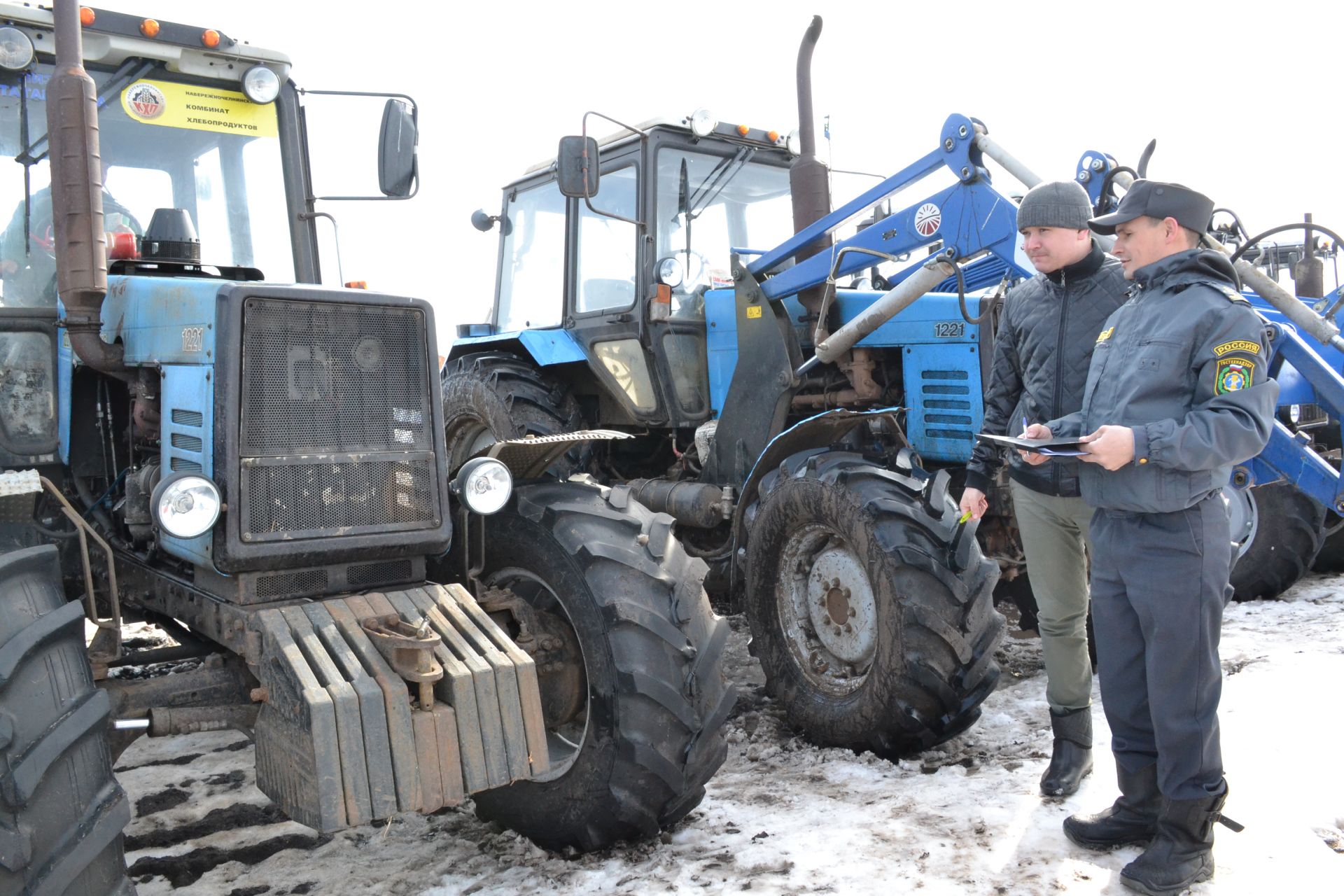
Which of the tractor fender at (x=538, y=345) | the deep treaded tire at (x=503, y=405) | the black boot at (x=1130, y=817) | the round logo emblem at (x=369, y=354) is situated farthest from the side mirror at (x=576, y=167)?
the black boot at (x=1130, y=817)

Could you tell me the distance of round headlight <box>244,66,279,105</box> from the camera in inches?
149

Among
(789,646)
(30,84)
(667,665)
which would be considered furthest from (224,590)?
(789,646)

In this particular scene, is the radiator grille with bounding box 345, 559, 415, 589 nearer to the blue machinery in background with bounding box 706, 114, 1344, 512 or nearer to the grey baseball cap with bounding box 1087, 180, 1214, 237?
the grey baseball cap with bounding box 1087, 180, 1214, 237

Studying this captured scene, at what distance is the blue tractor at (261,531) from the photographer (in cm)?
245

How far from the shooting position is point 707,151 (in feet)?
19.5

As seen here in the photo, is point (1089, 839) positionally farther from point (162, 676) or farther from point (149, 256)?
point (149, 256)

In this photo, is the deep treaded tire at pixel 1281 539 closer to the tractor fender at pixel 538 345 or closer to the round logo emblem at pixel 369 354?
the tractor fender at pixel 538 345

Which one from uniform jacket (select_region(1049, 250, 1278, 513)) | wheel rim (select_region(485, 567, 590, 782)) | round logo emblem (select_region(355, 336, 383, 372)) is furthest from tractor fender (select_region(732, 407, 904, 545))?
round logo emblem (select_region(355, 336, 383, 372))

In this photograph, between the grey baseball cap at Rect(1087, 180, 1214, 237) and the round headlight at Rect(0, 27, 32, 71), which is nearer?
the grey baseball cap at Rect(1087, 180, 1214, 237)

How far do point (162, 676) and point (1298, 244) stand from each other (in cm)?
917

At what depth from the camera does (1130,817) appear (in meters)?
3.03

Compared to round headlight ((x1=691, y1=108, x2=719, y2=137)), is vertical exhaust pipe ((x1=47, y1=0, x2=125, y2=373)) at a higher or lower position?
lower

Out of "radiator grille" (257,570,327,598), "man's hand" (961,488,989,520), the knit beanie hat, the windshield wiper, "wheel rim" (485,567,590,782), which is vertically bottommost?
"wheel rim" (485,567,590,782)

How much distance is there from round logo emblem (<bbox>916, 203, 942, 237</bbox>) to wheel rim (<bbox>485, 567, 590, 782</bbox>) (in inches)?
100
